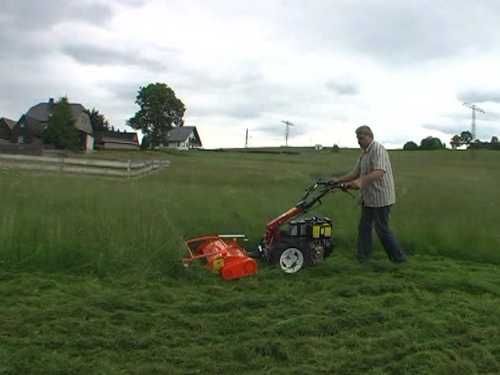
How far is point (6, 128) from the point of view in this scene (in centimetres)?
8112

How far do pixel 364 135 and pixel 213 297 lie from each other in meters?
2.89

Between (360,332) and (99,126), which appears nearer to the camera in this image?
(360,332)

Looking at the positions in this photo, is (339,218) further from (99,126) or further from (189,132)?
(189,132)

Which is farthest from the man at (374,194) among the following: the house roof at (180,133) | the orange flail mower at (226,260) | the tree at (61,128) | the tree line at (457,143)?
the house roof at (180,133)

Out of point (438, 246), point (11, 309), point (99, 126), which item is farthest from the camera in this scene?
point (99, 126)

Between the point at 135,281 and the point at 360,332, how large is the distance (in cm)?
236

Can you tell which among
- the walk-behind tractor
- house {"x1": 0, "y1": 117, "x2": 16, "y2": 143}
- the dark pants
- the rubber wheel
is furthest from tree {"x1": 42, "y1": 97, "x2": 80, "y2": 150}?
the rubber wheel

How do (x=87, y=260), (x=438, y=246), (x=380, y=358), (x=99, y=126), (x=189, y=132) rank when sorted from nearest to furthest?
(x=380, y=358) → (x=87, y=260) → (x=438, y=246) → (x=99, y=126) → (x=189, y=132)

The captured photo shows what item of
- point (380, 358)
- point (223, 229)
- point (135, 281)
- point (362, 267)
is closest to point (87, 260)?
point (135, 281)

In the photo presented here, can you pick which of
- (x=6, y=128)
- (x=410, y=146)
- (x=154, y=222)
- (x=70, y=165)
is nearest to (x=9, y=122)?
(x=6, y=128)

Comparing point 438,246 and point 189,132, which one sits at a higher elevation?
point 189,132

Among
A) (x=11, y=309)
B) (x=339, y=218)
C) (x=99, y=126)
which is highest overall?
(x=99, y=126)

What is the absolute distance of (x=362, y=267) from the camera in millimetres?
6406

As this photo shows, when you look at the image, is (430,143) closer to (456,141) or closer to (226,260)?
(456,141)
